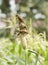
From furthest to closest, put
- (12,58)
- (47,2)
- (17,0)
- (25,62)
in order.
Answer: (47,2) → (17,0) → (12,58) → (25,62)

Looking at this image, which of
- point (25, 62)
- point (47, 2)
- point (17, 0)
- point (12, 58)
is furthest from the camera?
point (47, 2)

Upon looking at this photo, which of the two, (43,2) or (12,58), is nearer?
(12,58)

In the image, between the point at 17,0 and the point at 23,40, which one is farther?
the point at 17,0

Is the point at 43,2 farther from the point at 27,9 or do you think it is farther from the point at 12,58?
the point at 12,58

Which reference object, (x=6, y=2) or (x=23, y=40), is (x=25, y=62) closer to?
(x=23, y=40)

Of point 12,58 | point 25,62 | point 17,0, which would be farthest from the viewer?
point 17,0

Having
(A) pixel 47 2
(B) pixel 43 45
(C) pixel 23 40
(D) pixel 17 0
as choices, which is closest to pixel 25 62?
(C) pixel 23 40

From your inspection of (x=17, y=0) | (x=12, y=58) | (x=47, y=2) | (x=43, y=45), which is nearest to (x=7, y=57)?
(x=12, y=58)

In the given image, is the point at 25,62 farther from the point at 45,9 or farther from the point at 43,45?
the point at 45,9
